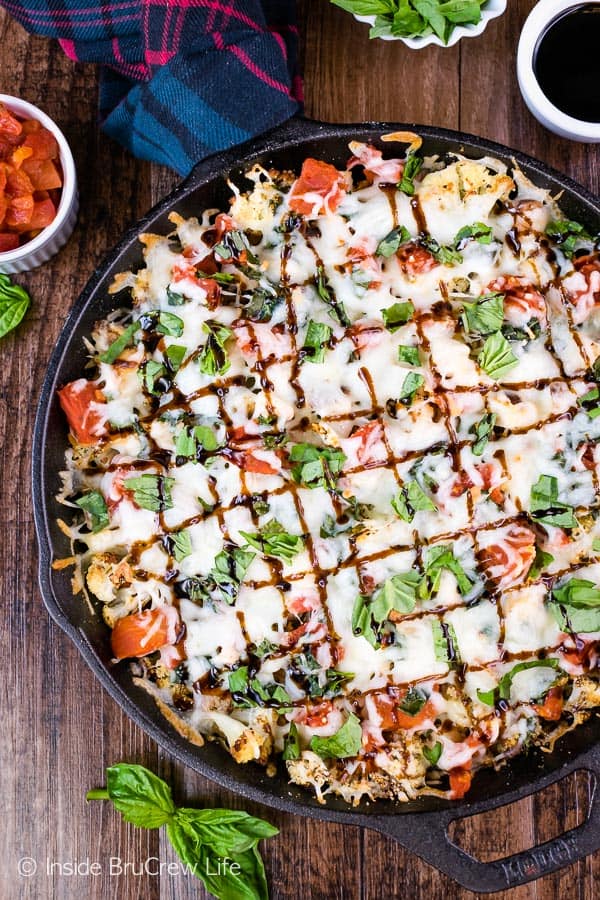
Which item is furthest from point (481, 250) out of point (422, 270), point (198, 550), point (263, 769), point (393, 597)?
point (263, 769)

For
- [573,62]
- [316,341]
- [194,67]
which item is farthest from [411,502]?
[573,62]

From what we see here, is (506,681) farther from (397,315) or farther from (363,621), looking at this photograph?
(397,315)

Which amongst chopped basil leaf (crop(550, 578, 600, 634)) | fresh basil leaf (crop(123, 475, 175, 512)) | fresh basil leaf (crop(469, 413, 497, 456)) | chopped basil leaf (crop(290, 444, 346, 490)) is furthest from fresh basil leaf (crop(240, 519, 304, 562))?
chopped basil leaf (crop(550, 578, 600, 634))

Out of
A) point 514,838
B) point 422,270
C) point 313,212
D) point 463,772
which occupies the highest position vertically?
point 313,212

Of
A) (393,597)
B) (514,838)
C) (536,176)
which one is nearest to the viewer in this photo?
(393,597)

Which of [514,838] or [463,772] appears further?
[514,838]

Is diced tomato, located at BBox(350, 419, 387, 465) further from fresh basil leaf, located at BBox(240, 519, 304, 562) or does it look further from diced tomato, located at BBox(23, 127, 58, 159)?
diced tomato, located at BBox(23, 127, 58, 159)

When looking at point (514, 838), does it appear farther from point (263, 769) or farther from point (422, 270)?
point (422, 270)
